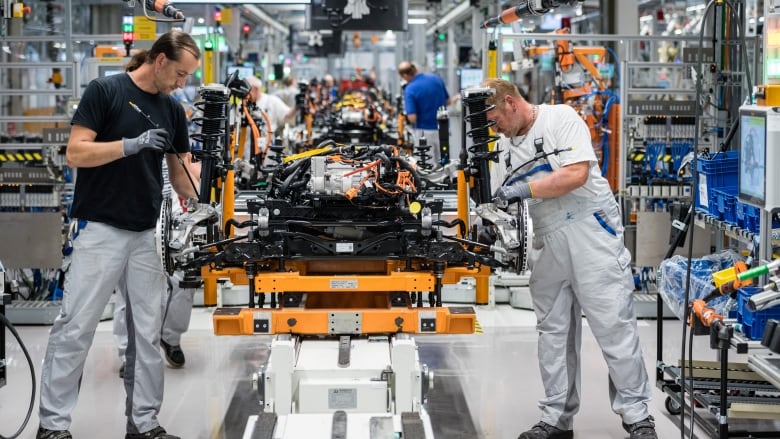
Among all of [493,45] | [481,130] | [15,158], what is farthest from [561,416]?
[15,158]

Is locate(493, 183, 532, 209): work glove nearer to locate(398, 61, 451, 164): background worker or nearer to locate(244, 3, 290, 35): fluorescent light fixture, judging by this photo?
locate(398, 61, 451, 164): background worker

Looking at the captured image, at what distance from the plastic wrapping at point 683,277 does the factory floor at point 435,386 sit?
69 cm

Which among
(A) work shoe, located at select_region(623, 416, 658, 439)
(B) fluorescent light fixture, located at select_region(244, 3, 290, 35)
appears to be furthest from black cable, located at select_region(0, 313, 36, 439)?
(B) fluorescent light fixture, located at select_region(244, 3, 290, 35)

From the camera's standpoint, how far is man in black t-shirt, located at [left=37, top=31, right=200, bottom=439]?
186 inches

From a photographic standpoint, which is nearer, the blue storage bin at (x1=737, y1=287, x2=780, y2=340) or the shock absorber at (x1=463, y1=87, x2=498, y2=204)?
the blue storage bin at (x1=737, y1=287, x2=780, y2=340)

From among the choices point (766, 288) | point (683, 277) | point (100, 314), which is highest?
point (766, 288)

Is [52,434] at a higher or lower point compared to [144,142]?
lower

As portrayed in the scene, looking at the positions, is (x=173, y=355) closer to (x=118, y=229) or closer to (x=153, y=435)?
(x=153, y=435)

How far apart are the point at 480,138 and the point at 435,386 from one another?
6.13 ft

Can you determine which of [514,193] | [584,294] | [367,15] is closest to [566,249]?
[584,294]

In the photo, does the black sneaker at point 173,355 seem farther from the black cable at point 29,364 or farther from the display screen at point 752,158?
the display screen at point 752,158

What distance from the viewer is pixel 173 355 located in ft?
21.4

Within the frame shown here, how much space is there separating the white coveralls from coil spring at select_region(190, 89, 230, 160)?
145 centimetres

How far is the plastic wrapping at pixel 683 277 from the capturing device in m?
5.12
